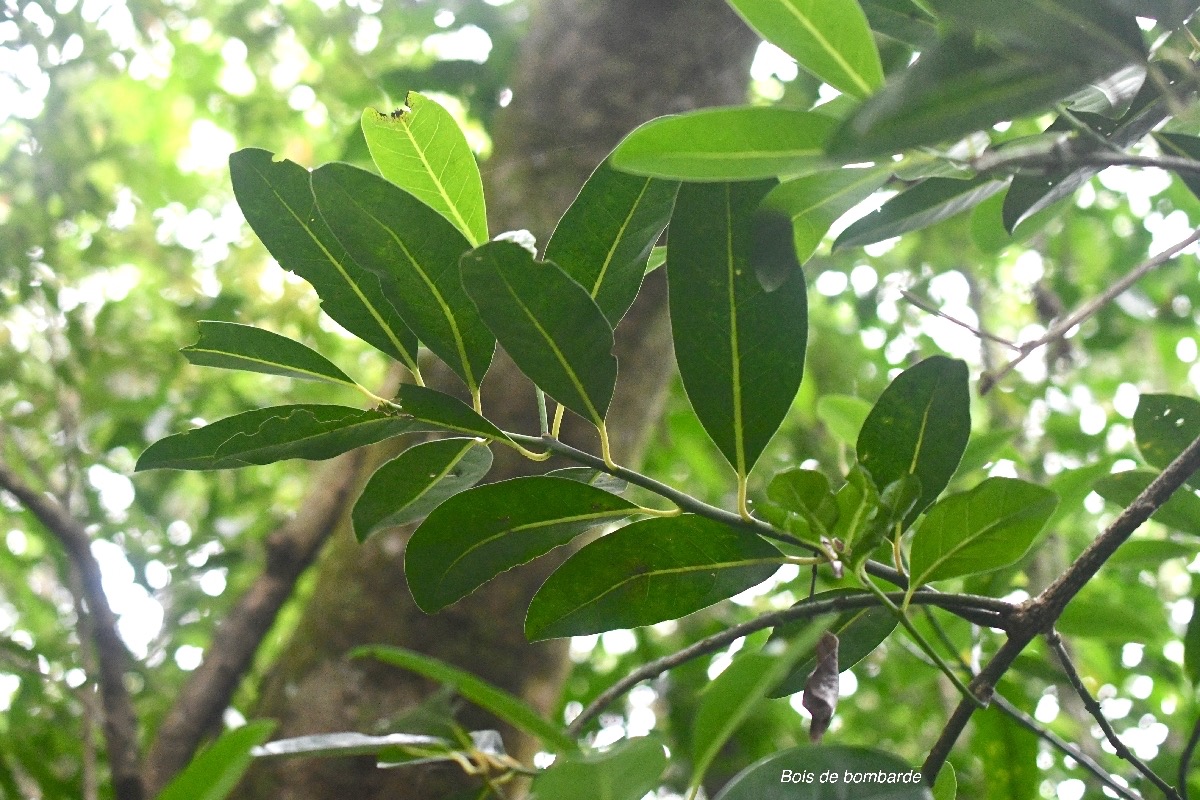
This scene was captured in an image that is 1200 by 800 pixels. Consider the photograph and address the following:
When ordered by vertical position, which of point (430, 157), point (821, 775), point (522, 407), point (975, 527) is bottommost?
point (821, 775)

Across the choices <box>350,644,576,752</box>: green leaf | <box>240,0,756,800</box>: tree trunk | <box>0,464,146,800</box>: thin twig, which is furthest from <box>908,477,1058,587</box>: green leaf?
<box>0,464,146,800</box>: thin twig

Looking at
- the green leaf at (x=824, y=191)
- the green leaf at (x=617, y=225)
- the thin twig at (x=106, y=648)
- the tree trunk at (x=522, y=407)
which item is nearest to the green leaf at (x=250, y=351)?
the green leaf at (x=617, y=225)

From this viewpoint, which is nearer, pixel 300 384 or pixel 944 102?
pixel 944 102

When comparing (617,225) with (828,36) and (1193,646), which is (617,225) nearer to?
(828,36)

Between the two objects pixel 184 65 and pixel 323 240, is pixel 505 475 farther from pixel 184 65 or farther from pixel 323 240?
pixel 184 65

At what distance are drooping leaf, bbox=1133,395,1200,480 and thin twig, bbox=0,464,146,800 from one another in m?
1.00

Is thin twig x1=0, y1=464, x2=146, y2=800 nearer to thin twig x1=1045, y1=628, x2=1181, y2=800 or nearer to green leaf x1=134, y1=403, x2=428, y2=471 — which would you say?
green leaf x1=134, y1=403, x2=428, y2=471

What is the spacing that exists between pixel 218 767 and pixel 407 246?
0.25 metres

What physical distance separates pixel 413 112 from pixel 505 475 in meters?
0.72

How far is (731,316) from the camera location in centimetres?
45

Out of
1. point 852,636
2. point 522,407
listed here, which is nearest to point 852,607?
point 852,636

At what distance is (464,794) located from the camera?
60cm

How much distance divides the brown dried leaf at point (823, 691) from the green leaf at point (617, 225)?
8.1 inches

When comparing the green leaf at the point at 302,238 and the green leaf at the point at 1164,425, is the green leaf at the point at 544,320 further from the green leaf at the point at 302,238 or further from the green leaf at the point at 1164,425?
the green leaf at the point at 1164,425
